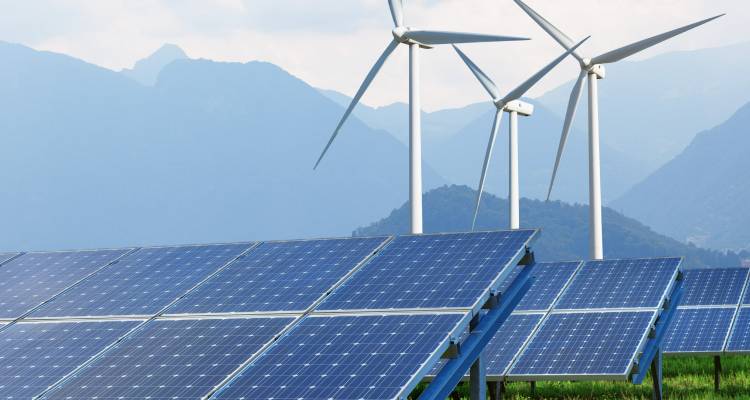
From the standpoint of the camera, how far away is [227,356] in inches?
428

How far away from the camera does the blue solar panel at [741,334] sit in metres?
21.9

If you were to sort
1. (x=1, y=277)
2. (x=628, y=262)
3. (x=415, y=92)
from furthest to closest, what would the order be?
1. (x=415, y=92)
2. (x=628, y=262)
3. (x=1, y=277)

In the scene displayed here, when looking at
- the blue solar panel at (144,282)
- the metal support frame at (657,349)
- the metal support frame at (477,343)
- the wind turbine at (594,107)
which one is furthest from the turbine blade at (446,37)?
the metal support frame at (477,343)

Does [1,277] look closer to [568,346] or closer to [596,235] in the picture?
[568,346]

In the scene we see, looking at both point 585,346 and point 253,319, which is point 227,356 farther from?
point 585,346

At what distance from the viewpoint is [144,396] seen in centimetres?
1023

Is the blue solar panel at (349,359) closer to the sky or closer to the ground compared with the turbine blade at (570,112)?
closer to the ground

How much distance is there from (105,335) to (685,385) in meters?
17.4

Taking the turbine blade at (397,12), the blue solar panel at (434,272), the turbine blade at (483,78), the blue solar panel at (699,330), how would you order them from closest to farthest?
the blue solar panel at (434,272), the blue solar panel at (699,330), the turbine blade at (397,12), the turbine blade at (483,78)

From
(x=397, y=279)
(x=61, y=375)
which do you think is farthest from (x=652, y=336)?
(x=61, y=375)

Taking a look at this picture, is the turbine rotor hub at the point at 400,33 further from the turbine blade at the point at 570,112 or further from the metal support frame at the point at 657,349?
the metal support frame at the point at 657,349

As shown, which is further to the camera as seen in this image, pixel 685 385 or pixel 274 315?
pixel 685 385

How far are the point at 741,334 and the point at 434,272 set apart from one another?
1397cm

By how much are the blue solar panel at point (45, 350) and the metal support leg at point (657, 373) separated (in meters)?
11.5
